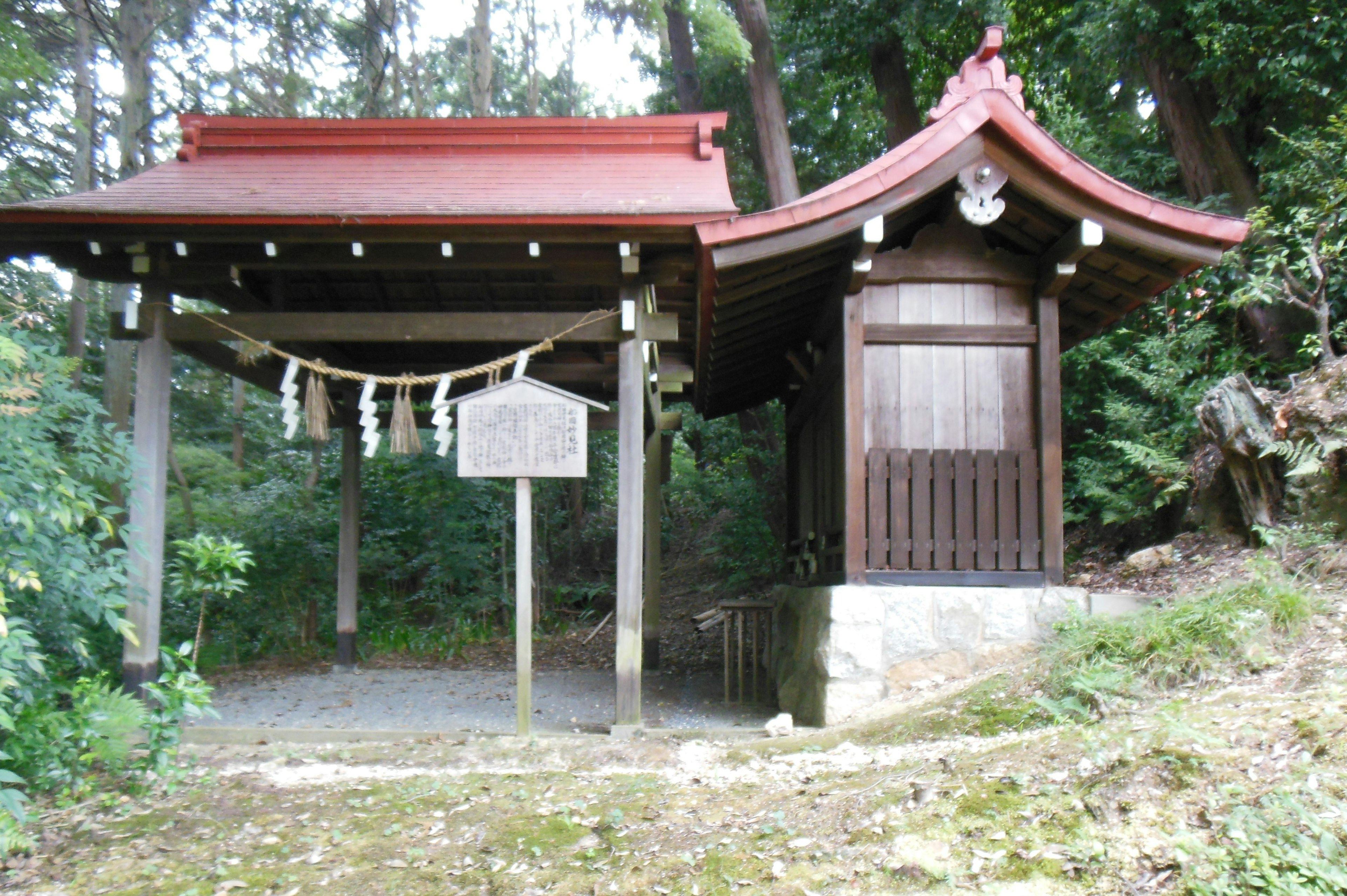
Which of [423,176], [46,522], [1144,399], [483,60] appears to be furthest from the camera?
[483,60]

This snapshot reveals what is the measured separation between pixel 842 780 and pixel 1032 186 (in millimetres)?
4068

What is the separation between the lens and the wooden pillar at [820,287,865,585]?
6320 mm

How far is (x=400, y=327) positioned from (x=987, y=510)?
4.45 meters

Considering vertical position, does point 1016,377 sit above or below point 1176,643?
above

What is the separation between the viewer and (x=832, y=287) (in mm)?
7047

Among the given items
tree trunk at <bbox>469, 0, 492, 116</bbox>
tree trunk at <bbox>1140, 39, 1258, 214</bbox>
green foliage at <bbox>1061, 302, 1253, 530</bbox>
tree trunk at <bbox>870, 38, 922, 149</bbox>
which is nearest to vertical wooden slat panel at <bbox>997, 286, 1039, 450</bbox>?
green foliage at <bbox>1061, 302, 1253, 530</bbox>

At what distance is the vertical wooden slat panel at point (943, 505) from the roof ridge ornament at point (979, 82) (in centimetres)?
237

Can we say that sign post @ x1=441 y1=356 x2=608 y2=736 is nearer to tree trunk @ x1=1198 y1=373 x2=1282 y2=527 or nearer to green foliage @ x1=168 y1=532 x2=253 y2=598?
green foliage @ x1=168 y1=532 x2=253 y2=598

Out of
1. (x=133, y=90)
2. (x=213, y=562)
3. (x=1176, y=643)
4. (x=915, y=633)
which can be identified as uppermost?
(x=133, y=90)

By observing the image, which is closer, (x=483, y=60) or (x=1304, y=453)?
(x=1304, y=453)

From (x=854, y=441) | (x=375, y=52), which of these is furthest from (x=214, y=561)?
(x=375, y=52)

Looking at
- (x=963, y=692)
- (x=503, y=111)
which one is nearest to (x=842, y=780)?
(x=963, y=692)

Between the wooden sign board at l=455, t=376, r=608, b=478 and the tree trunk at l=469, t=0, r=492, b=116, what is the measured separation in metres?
12.2

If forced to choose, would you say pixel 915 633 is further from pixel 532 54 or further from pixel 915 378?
pixel 532 54
